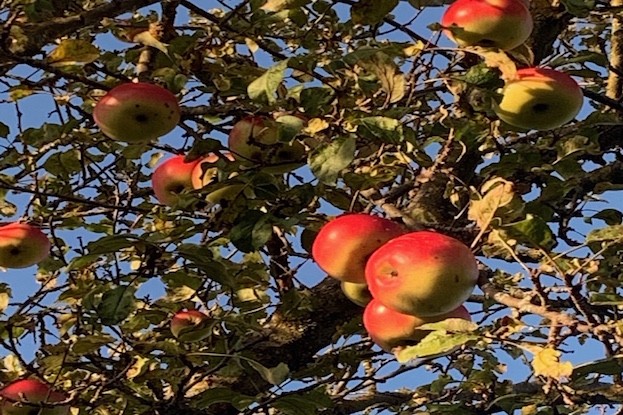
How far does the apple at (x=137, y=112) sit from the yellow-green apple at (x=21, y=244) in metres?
0.45

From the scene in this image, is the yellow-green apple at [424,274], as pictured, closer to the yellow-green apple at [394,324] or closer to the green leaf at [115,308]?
the yellow-green apple at [394,324]

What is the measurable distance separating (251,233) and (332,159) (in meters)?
0.28

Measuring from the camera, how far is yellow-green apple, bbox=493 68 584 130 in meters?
1.74

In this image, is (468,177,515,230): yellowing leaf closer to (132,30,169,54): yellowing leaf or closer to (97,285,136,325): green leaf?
(97,285,136,325): green leaf

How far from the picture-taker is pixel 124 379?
2.27 meters

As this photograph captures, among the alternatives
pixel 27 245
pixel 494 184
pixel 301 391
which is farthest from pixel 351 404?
pixel 494 184

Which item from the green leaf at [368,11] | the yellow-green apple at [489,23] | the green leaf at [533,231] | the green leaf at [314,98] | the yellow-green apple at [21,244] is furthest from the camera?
the yellow-green apple at [21,244]

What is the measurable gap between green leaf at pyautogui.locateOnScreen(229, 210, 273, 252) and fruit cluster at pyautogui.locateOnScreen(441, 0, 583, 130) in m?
0.51

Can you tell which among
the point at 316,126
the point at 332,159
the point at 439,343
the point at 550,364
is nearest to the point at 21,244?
the point at 316,126

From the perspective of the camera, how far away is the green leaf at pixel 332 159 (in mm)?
1572

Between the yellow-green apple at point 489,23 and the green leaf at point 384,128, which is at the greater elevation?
the yellow-green apple at point 489,23

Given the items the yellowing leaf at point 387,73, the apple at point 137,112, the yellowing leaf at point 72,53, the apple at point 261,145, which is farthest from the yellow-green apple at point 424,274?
the yellowing leaf at point 72,53

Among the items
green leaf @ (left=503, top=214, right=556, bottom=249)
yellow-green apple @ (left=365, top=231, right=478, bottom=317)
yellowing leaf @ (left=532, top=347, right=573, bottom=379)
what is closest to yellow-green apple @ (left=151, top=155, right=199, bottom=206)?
yellow-green apple @ (left=365, top=231, right=478, bottom=317)

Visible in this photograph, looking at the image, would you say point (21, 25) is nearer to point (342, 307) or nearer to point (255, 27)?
point (255, 27)
